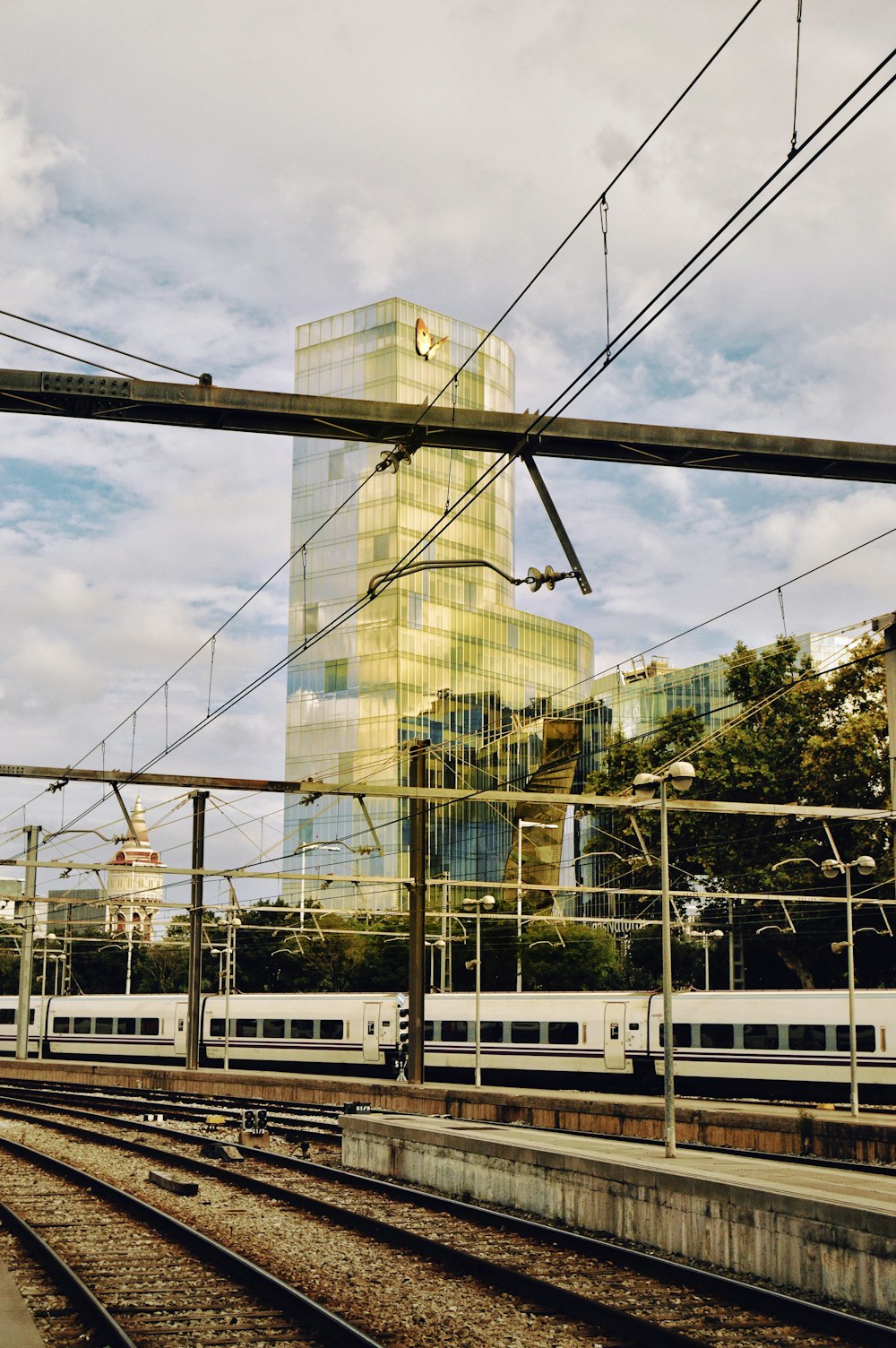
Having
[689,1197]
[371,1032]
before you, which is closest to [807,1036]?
[371,1032]

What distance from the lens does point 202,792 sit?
139 feet

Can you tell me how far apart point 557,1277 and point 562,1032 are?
106 feet

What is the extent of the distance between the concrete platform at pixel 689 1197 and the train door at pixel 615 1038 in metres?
21.6

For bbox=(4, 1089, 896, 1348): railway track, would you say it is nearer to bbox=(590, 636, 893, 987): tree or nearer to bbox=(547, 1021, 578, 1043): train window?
bbox=(547, 1021, 578, 1043): train window

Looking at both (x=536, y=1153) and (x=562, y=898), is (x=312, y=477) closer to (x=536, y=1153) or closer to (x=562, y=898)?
(x=562, y=898)

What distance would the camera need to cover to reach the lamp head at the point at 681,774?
2036cm

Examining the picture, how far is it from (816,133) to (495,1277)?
411 inches

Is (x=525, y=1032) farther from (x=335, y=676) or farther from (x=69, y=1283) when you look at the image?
(x=335, y=676)

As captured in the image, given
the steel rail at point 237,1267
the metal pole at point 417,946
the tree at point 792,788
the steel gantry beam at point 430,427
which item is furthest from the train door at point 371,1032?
the steel gantry beam at point 430,427

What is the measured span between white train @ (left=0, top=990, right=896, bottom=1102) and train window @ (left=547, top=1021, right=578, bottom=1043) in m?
0.04

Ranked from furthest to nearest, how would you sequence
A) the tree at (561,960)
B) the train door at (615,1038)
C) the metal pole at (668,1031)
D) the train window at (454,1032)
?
the tree at (561,960)
the train window at (454,1032)
the train door at (615,1038)
the metal pole at (668,1031)

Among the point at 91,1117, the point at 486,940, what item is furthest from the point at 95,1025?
the point at 91,1117

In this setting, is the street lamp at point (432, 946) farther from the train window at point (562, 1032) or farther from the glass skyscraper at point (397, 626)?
the glass skyscraper at point (397, 626)

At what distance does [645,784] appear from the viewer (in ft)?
69.5
